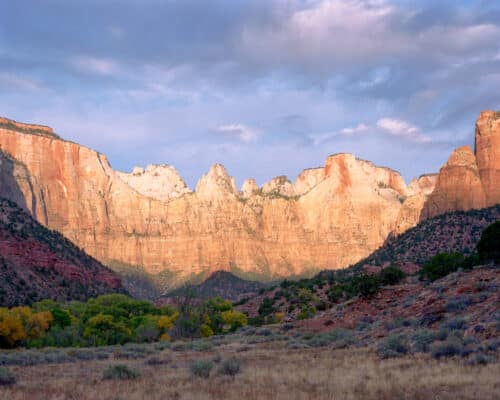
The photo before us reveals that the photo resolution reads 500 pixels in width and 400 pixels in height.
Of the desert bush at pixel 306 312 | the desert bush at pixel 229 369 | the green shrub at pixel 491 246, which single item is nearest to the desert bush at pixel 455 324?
the desert bush at pixel 229 369

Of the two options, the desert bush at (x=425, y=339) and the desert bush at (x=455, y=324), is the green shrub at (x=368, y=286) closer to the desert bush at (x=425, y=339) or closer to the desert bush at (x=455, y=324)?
the desert bush at (x=455, y=324)

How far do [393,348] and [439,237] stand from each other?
8350 centimetres

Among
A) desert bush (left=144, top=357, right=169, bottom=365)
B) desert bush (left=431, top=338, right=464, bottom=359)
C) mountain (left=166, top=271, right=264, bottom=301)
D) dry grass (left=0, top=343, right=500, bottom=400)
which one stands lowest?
dry grass (left=0, top=343, right=500, bottom=400)

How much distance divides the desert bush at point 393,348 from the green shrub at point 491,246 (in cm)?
2795

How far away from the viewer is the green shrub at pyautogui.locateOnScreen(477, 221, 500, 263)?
176 feet

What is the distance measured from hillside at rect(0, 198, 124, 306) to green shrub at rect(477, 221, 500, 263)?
46.5 meters

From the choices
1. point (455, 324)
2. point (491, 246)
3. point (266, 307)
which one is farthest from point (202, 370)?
point (266, 307)

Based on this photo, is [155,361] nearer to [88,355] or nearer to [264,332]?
[88,355]

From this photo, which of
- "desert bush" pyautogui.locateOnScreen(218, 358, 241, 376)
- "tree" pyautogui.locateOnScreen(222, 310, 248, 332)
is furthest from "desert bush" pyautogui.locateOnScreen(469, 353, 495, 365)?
"tree" pyautogui.locateOnScreen(222, 310, 248, 332)

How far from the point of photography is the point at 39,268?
88.9 meters

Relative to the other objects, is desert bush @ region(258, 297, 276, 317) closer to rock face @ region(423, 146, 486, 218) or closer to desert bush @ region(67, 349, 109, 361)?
desert bush @ region(67, 349, 109, 361)

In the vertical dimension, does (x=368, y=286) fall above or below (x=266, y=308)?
above

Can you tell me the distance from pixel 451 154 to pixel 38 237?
76814 mm

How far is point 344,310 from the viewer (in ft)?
170
